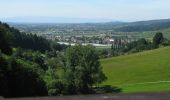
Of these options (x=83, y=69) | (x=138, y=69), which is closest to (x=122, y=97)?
(x=83, y=69)

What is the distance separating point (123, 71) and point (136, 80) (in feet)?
30.1

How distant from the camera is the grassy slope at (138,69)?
214 ft

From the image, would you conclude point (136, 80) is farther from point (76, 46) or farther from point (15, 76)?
point (15, 76)

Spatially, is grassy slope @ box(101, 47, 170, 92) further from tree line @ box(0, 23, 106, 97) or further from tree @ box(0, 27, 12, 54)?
tree @ box(0, 27, 12, 54)

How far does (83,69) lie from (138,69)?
17509mm

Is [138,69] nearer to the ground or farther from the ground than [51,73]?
nearer to the ground

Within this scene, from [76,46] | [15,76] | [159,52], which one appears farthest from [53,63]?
[15,76]

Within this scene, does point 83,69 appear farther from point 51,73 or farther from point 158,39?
point 158,39

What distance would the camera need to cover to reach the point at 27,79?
39031 mm

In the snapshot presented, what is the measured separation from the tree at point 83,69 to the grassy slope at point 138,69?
3.88m

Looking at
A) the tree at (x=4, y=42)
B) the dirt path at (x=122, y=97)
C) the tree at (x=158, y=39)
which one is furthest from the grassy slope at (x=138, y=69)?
the dirt path at (x=122, y=97)

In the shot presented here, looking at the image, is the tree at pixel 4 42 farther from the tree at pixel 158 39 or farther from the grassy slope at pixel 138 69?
the tree at pixel 158 39

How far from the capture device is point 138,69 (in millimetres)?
75875

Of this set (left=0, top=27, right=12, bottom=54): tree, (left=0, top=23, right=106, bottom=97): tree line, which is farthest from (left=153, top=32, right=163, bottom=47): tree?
(left=0, top=27, right=12, bottom=54): tree
